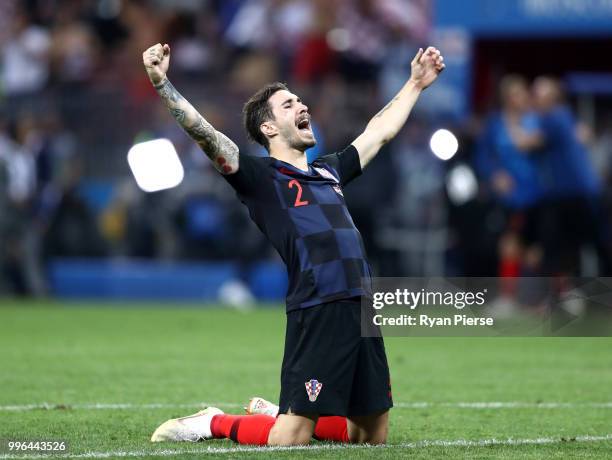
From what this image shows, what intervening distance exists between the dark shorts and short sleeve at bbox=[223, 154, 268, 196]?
0.68m

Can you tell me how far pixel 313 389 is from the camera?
5.89m

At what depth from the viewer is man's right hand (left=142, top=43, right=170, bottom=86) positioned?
5.90 meters

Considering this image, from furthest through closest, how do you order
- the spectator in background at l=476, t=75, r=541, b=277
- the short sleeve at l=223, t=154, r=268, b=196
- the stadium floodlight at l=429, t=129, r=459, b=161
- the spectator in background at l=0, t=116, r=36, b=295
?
the spectator in background at l=0, t=116, r=36, b=295 → the spectator in background at l=476, t=75, r=541, b=277 → the stadium floodlight at l=429, t=129, r=459, b=161 → the short sleeve at l=223, t=154, r=268, b=196

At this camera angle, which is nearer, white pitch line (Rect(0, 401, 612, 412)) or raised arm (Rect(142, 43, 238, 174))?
raised arm (Rect(142, 43, 238, 174))

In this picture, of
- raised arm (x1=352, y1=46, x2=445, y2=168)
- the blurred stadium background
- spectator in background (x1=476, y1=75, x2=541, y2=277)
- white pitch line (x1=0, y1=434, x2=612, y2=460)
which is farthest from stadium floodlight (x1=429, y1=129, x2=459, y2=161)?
spectator in background (x1=476, y1=75, x2=541, y2=277)

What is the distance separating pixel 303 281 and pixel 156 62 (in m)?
1.29

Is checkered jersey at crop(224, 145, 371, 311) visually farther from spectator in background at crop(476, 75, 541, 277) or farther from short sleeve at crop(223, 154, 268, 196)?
spectator in background at crop(476, 75, 541, 277)

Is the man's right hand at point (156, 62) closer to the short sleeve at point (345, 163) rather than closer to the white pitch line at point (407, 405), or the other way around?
the short sleeve at point (345, 163)

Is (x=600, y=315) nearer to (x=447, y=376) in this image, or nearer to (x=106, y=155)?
(x=447, y=376)

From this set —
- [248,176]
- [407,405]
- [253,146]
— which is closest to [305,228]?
[248,176]

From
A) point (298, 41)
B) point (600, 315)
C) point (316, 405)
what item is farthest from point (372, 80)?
point (316, 405)

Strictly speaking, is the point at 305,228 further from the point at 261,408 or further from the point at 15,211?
the point at 15,211

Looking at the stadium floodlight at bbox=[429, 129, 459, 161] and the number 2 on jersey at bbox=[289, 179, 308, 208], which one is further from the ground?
the stadium floodlight at bbox=[429, 129, 459, 161]

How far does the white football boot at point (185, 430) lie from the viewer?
6.22 m
